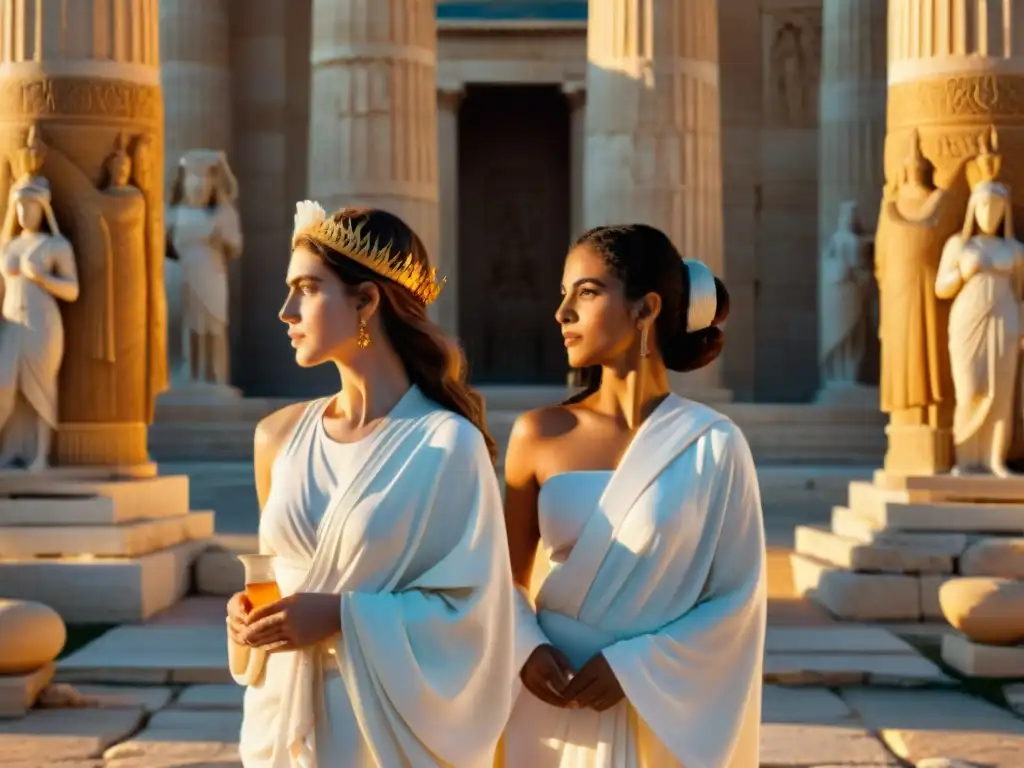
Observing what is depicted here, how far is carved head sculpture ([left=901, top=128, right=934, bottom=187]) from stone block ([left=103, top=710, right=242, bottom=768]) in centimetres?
632

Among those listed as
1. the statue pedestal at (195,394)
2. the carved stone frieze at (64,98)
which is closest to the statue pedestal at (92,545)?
the carved stone frieze at (64,98)

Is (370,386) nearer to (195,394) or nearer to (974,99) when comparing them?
(974,99)

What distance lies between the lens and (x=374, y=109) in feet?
66.5

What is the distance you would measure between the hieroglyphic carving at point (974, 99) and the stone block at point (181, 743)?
6.62 meters

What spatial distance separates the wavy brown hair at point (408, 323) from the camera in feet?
13.2

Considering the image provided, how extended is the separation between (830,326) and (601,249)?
61.7 feet

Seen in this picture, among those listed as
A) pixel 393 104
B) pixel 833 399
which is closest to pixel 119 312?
pixel 393 104

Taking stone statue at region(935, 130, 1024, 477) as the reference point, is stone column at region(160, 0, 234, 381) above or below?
above

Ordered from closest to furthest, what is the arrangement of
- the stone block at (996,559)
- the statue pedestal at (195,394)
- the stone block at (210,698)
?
1. the stone block at (210,698)
2. the stone block at (996,559)
3. the statue pedestal at (195,394)

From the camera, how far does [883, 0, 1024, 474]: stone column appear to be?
1241cm

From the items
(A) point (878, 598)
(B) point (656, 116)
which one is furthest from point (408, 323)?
(B) point (656, 116)

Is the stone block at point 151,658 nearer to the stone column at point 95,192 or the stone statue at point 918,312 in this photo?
the stone column at point 95,192

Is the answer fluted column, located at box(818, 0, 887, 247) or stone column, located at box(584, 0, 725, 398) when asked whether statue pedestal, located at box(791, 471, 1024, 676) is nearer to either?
stone column, located at box(584, 0, 725, 398)

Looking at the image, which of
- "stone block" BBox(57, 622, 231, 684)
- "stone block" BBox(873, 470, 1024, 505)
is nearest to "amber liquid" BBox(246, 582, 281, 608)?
"stone block" BBox(57, 622, 231, 684)
